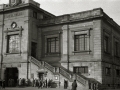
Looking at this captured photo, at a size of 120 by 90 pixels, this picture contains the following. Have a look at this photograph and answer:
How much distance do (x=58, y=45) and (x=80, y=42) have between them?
163 inches

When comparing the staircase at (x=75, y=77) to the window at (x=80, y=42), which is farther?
the window at (x=80, y=42)

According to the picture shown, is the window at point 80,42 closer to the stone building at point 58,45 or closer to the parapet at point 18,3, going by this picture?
the stone building at point 58,45

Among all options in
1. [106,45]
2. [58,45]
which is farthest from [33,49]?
[106,45]

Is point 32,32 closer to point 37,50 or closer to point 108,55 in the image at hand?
point 37,50

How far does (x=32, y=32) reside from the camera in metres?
38.1

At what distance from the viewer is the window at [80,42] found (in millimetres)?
35031

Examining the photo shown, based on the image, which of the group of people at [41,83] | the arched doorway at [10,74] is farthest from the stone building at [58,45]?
the group of people at [41,83]

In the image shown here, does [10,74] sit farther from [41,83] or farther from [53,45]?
[41,83]

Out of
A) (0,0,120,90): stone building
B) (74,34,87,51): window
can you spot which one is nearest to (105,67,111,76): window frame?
(0,0,120,90): stone building

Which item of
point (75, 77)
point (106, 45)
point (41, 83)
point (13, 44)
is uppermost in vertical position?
point (13, 44)

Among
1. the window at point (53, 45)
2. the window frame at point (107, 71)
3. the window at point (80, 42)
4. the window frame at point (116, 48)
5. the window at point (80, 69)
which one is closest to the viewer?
the window at point (80, 69)

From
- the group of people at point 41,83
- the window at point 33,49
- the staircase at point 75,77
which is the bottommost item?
the group of people at point 41,83

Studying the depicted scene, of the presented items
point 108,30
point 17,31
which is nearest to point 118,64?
point 108,30

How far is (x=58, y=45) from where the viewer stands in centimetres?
3747
